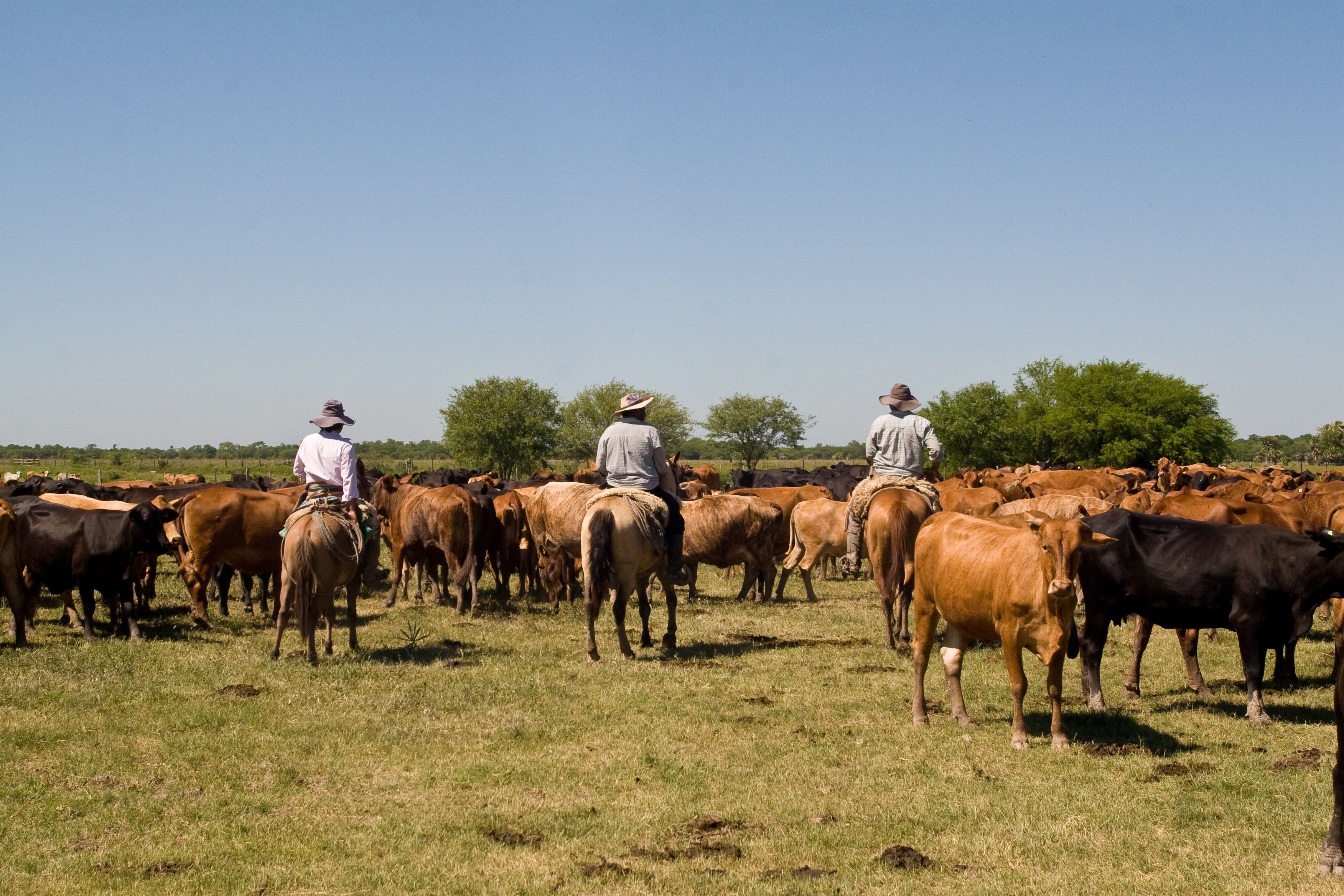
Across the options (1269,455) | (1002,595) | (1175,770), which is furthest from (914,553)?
(1269,455)

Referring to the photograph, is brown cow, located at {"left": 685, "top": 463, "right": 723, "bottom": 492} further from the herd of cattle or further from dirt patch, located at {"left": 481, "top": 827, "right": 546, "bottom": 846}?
dirt patch, located at {"left": 481, "top": 827, "right": 546, "bottom": 846}

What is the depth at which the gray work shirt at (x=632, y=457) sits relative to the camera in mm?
11867

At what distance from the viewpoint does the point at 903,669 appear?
36.2 ft

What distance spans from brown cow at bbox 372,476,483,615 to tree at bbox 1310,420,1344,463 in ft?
295

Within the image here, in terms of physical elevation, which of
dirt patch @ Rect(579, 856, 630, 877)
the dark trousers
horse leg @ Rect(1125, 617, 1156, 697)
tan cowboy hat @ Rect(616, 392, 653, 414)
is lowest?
dirt patch @ Rect(579, 856, 630, 877)

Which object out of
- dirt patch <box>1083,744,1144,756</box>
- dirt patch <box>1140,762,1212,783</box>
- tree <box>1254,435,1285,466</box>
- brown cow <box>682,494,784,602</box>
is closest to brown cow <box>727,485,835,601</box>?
brown cow <box>682,494,784,602</box>

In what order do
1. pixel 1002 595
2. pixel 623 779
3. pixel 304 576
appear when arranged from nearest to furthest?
pixel 623 779 < pixel 1002 595 < pixel 304 576

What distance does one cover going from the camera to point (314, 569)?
10.9m

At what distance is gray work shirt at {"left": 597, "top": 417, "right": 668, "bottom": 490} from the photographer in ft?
38.9

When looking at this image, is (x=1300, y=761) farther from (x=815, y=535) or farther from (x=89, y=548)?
(x=89, y=548)

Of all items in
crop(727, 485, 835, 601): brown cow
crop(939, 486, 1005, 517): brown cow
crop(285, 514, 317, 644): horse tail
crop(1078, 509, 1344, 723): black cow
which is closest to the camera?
crop(1078, 509, 1344, 723): black cow

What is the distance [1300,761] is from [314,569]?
8.33 m

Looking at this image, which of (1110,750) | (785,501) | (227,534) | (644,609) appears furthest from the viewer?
(785,501)

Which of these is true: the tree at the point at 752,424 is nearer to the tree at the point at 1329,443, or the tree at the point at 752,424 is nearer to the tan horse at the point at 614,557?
the tree at the point at 1329,443
